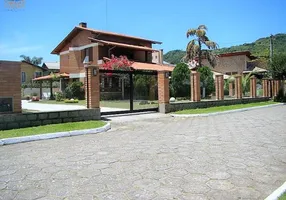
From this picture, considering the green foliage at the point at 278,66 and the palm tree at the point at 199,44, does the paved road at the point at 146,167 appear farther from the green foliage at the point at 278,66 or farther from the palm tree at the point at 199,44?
the palm tree at the point at 199,44

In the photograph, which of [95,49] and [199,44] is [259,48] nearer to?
[199,44]

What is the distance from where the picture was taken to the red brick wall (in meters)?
8.83

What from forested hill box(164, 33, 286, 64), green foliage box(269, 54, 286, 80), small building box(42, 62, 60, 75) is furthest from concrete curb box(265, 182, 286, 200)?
small building box(42, 62, 60, 75)

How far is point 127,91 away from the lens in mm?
13930

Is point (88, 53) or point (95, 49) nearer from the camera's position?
point (95, 49)

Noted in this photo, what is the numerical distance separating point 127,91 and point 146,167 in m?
9.09

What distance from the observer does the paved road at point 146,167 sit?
3.92 metres

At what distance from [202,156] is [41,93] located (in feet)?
101

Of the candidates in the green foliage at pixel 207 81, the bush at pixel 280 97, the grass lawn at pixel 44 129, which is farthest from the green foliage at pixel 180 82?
the grass lawn at pixel 44 129

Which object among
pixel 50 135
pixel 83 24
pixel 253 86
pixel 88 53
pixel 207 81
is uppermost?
pixel 83 24

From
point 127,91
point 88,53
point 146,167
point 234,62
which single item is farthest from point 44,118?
point 234,62

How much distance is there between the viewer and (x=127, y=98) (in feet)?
46.2

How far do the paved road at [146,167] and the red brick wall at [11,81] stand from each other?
240 centimetres

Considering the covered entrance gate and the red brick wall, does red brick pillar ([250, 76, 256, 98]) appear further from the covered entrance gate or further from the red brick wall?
the red brick wall
